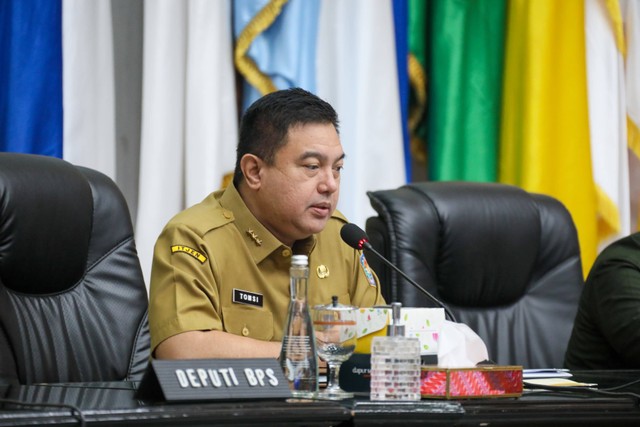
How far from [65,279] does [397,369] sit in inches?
40.6

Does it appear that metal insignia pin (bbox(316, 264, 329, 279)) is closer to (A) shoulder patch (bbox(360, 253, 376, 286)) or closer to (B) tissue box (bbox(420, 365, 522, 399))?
(A) shoulder patch (bbox(360, 253, 376, 286))

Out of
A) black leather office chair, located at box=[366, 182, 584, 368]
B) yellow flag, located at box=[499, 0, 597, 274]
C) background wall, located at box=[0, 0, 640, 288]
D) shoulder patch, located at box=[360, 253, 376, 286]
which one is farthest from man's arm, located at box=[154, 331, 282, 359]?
yellow flag, located at box=[499, 0, 597, 274]

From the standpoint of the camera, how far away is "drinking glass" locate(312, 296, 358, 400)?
185 centimetres

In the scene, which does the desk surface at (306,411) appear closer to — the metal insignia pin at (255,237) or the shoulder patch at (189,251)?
the shoulder patch at (189,251)

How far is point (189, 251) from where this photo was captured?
Answer: 2449mm

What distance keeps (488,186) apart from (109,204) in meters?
1.16

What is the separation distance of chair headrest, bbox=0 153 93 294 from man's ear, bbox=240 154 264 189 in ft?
1.23

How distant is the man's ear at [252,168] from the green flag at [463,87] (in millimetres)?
1299

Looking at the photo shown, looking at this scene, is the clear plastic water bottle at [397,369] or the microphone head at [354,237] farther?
the microphone head at [354,237]

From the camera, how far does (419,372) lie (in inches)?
69.1

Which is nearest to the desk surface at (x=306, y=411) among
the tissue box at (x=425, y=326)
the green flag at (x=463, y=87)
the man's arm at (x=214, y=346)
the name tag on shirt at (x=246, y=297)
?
the tissue box at (x=425, y=326)

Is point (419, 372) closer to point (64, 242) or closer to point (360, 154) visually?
point (64, 242)

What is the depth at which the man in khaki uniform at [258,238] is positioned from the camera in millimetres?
2393

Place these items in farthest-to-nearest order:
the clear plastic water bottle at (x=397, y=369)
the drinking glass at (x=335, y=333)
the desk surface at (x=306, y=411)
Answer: the drinking glass at (x=335, y=333), the clear plastic water bottle at (x=397, y=369), the desk surface at (x=306, y=411)
